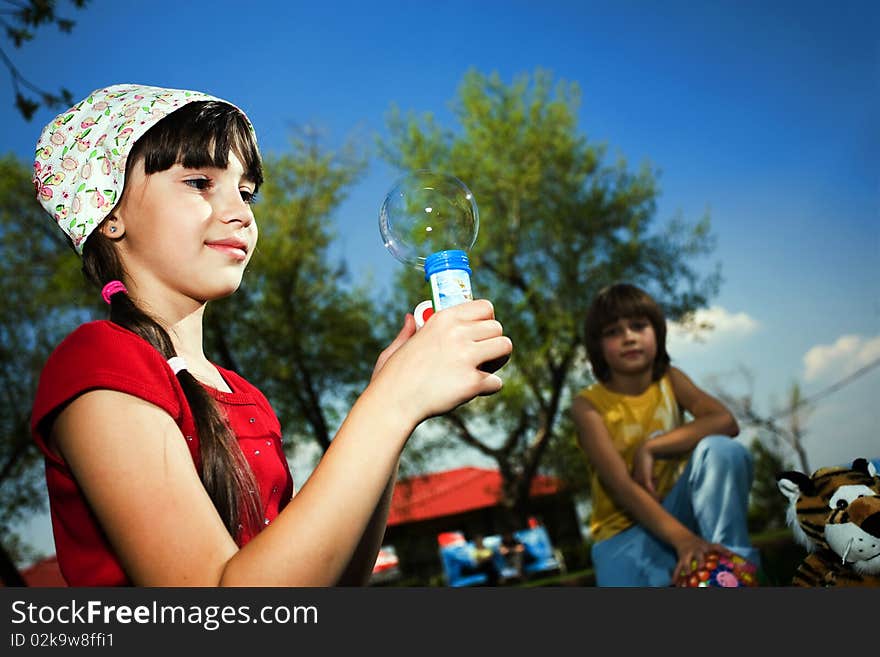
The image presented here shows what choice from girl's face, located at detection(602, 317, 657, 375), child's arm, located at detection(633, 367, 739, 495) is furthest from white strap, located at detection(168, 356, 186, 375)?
girl's face, located at detection(602, 317, 657, 375)

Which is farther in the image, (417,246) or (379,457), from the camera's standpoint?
(417,246)

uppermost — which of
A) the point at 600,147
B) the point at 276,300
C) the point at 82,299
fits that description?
the point at 600,147

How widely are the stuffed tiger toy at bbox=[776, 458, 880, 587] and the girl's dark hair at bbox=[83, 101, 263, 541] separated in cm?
152

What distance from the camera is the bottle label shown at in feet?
3.52

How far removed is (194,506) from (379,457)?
0.79 ft

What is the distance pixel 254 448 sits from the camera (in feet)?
4.31

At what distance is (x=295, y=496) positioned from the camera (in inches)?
35.7

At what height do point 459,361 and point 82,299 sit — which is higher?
point 82,299

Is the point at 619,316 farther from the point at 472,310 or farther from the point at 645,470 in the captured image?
the point at 472,310

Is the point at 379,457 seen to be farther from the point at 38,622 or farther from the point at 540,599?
the point at 38,622

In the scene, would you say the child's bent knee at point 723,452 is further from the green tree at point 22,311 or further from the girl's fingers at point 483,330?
the green tree at point 22,311

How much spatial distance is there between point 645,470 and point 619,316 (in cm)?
81

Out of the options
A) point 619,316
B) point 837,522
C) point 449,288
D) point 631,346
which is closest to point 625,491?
point 631,346

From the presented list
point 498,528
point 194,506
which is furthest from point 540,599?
point 498,528
